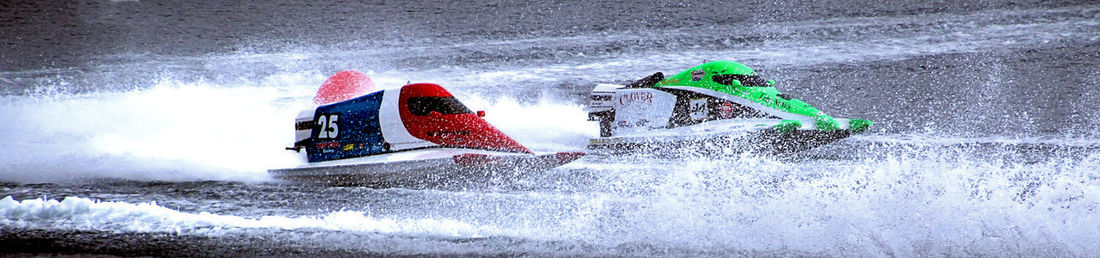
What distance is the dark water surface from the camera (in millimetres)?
6516

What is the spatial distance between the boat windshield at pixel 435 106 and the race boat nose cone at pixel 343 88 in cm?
169

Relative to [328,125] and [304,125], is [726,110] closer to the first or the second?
[328,125]

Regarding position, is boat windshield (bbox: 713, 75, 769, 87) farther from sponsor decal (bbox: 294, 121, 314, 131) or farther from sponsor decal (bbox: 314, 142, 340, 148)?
sponsor decal (bbox: 294, 121, 314, 131)

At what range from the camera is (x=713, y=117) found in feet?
37.4

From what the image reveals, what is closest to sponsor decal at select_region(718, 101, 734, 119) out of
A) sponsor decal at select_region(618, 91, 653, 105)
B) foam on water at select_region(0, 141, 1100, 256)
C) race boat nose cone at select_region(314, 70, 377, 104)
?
sponsor decal at select_region(618, 91, 653, 105)

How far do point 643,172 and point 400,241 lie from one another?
4.05 meters

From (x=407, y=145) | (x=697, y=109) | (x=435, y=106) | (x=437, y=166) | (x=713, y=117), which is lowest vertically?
(x=437, y=166)

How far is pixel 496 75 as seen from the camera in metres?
20.0

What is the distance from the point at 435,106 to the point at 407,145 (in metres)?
0.47

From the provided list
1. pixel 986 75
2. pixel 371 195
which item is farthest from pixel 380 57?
pixel 371 195

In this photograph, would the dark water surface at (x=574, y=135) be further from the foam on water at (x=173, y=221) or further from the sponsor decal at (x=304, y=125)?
the sponsor decal at (x=304, y=125)

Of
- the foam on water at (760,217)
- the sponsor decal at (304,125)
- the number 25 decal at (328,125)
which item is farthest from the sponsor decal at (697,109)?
the sponsor decal at (304,125)

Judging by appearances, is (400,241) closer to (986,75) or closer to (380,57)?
(986,75)

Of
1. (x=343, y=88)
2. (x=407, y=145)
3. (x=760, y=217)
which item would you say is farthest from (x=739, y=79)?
(x=760, y=217)
